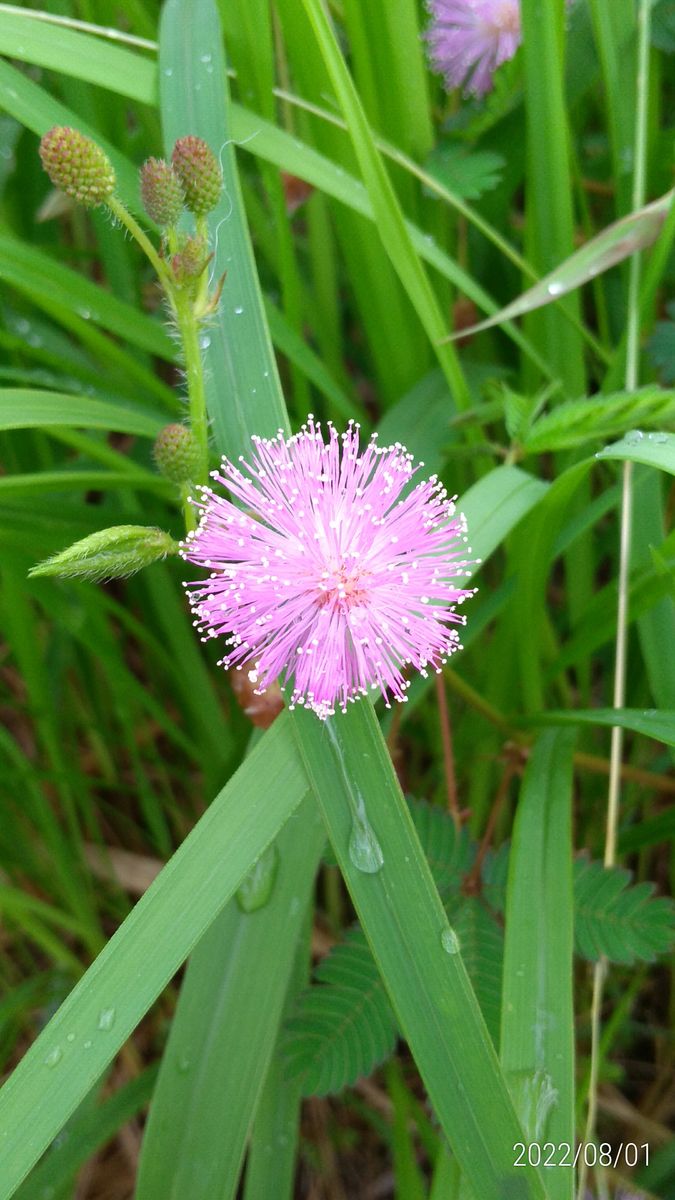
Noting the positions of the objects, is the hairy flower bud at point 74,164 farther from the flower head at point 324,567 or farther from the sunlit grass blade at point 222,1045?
the sunlit grass blade at point 222,1045

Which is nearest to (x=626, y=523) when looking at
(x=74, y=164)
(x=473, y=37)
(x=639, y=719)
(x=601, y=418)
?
(x=601, y=418)

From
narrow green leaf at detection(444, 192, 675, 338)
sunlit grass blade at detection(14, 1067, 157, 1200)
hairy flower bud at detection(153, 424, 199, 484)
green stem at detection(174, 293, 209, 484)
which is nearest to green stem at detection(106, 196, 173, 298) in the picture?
green stem at detection(174, 293, 209, 484)

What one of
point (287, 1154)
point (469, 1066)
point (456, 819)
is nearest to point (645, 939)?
point (456, 819)

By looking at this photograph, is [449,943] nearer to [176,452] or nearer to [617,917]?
[617,917]

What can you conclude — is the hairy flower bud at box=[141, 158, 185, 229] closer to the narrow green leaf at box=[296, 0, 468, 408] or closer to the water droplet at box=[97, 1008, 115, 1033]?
the narrow green leaf at box=[296, 0, 468, 408]

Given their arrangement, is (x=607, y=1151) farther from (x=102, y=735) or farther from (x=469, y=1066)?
(x=102, y=735)

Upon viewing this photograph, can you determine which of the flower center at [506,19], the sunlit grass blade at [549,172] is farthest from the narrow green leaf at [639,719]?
the flower center at [506,19]
